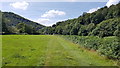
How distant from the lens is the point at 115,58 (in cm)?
1916

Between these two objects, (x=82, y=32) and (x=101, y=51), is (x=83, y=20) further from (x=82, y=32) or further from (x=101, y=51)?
(x=101, y=51)

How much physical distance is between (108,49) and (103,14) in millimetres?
88578

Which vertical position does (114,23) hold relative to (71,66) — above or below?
above

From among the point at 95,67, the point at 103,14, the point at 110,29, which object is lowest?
the point at 95,67

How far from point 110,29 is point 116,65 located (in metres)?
55.9

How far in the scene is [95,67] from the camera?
647 inches

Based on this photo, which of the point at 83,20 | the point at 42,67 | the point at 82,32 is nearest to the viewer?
the point at 42,67

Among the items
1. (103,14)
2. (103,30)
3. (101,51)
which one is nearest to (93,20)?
(103,14)

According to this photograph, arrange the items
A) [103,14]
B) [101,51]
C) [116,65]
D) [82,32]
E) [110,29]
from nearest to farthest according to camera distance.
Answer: [116,65] → [101,51] → [110,29] → [82,32] → [103,14]

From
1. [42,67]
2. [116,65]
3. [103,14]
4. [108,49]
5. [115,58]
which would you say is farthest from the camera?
[103,14]

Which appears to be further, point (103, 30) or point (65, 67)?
point (103, 30)

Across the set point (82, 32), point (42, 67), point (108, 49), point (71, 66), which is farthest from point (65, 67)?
point (82, 32)

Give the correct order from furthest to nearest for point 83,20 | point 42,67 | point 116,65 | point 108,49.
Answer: point 83,20 < point 108,49 < point 116,65 < point 42,67

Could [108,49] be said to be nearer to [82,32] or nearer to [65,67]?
Result: [65,67]
